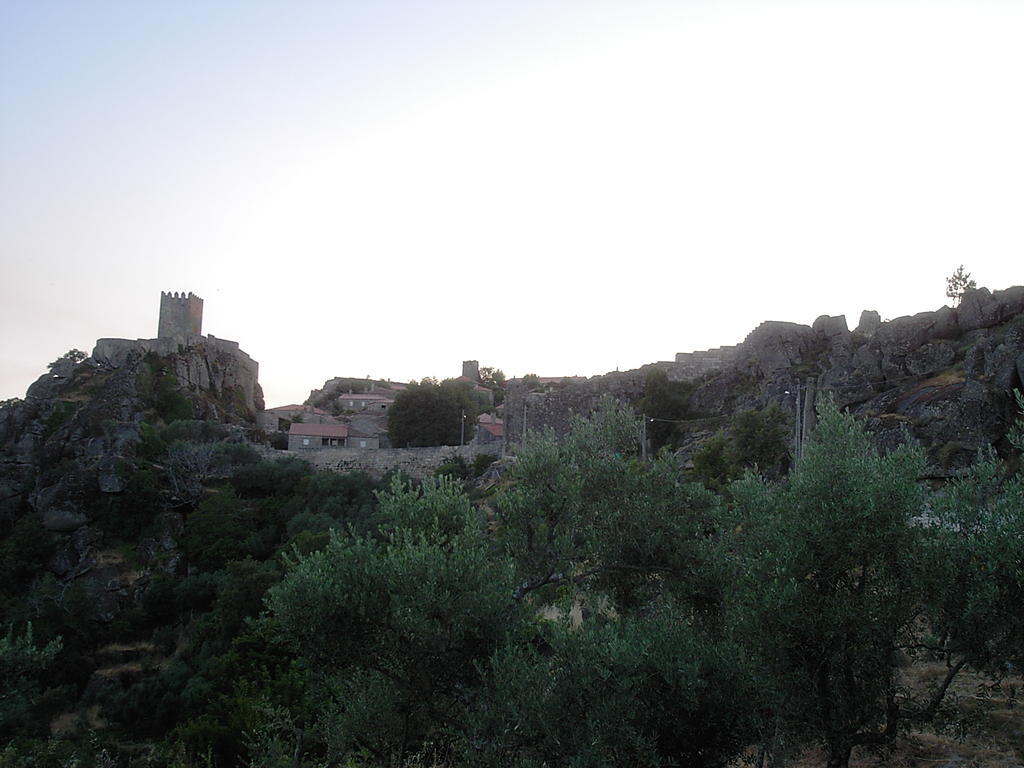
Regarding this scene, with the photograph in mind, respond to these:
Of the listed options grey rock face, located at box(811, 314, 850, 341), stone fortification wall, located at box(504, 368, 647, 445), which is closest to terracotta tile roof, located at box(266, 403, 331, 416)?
stone fortification wall, located at box(504, 368, 647, 445)

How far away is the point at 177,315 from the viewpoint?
246 ft

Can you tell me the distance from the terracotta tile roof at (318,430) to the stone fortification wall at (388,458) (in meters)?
8.21

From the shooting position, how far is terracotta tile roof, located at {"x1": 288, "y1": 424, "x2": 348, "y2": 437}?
221 feet

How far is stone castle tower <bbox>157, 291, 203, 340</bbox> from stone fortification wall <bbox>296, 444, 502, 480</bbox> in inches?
978

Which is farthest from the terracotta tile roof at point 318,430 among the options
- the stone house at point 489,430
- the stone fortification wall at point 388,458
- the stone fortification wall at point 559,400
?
the stone fortification wall at point 559,400

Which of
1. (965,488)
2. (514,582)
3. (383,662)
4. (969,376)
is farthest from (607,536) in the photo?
(969,376)

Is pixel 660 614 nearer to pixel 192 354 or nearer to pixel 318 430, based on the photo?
pixel 318 430

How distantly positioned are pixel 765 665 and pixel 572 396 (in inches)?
1780

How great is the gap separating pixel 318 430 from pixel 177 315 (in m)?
21.4

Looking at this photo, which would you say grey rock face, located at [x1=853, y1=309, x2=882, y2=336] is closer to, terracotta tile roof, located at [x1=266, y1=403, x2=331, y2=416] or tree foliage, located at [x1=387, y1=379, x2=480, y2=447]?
tree foliage, located at [x1=387, y1=379, x2=480, y2=447]

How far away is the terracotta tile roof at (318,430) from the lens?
6725 centimetres

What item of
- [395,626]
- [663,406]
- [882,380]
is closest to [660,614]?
[395,626]

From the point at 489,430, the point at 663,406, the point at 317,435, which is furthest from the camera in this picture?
the point at 317,435

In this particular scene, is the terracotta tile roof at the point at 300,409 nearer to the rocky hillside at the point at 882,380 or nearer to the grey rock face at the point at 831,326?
the rocky hillside at the point at 882,380
